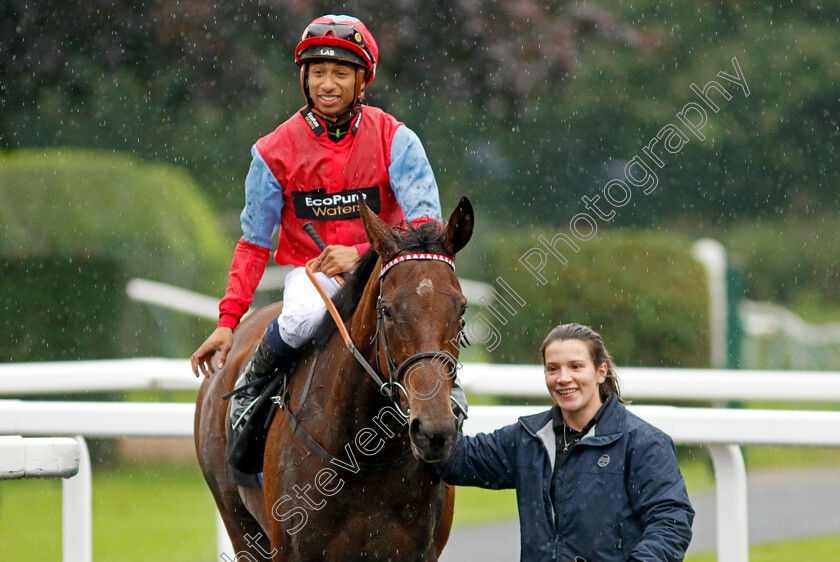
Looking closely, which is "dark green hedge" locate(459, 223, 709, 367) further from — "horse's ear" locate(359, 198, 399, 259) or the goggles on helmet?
"horse's ear" locate(359, 198, 399, 259)

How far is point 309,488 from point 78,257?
5976 millimetres

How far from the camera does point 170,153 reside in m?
12.7

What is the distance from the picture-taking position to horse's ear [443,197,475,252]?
3.15m

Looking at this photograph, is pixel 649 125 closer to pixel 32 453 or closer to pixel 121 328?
Result: pixel 121 328

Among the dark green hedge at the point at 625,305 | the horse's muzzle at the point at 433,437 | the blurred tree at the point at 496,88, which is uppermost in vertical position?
the blurred tree at the point at 496,88

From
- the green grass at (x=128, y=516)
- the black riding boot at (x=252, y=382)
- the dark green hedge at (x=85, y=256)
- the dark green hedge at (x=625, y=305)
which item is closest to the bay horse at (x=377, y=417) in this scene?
the black riding boot at (x=252, y=382)

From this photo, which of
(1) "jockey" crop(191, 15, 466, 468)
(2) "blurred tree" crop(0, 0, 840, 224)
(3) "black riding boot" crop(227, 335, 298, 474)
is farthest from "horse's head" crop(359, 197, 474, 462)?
(2) "blurred tree" crop(0, 0, 840, 224)

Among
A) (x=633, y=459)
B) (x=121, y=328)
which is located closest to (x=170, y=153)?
(x=121, y=328)

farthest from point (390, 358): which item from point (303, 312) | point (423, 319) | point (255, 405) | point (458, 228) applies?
point (255, 405)

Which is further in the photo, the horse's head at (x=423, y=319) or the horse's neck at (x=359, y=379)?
the horse's neck at (x=359, y=379)

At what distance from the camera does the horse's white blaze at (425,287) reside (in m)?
3.01

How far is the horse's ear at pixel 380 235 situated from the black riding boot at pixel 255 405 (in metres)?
0.65

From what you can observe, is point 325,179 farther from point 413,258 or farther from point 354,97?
point 413,258

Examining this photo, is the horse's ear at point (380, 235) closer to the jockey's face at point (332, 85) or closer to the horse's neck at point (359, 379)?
the horse's neck at point (359, 379)
